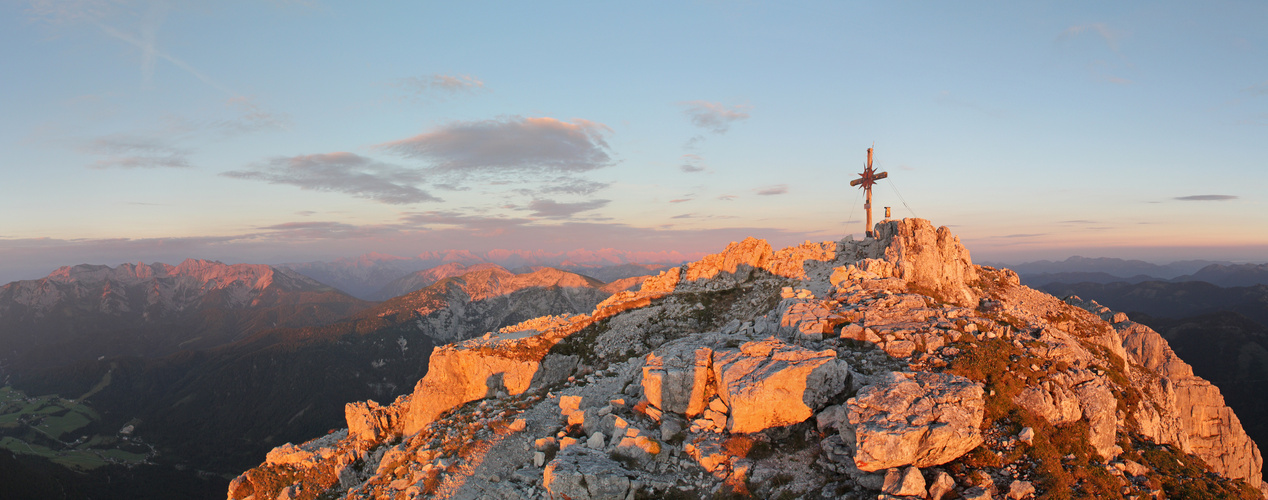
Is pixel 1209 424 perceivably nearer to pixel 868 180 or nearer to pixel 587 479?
pixel 868 180

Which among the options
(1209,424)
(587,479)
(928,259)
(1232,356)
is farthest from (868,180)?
(1232,356)

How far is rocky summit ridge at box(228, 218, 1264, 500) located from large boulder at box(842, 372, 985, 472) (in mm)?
55

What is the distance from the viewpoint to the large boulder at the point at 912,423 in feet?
44.4

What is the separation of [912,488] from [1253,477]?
39126 mm

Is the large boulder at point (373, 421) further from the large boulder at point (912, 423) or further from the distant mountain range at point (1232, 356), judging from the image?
the distant mountain range at point (1232, 356)

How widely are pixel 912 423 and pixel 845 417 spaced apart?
210 cm

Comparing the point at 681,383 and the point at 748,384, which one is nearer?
the point at 748,384

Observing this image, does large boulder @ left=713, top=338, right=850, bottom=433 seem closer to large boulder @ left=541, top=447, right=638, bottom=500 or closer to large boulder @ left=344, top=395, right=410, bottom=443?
large boulder @ left=541, top=447, right=638, bottom=500

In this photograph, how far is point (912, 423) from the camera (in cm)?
1395

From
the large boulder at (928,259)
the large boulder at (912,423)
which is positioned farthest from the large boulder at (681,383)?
the large boulder at (928,259)

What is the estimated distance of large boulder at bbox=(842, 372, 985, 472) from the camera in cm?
1354

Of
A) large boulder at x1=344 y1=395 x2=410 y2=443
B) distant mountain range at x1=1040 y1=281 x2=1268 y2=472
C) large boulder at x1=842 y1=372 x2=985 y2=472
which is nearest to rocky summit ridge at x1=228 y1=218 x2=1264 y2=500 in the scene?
large boulder at x1=842 y1=372 x2=985 y2=472

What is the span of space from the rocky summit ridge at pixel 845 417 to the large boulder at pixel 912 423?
6 cm

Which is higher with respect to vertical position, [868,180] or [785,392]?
[868,180]
